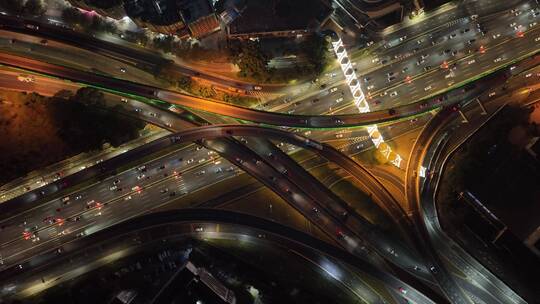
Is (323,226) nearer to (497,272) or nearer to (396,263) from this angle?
(396,263)

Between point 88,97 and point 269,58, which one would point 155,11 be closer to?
point 88,97

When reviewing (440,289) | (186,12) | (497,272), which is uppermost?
(186,12)

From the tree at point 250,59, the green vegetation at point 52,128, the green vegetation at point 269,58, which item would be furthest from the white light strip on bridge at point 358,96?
the green vegetation at point 52,128

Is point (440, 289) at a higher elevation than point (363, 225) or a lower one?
lower

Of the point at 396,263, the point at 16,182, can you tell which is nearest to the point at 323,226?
the point at 396,263

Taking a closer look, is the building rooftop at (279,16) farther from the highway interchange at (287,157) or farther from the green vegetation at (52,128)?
the green vegetation at (52,128)

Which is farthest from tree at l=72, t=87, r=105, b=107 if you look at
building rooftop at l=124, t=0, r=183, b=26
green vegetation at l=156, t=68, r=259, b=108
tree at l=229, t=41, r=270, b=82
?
tree at l=229, t=41, r=270, b=82

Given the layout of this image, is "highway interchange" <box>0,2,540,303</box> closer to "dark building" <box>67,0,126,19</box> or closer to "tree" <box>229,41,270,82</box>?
"tree" <box>229,41,270,82</box>
